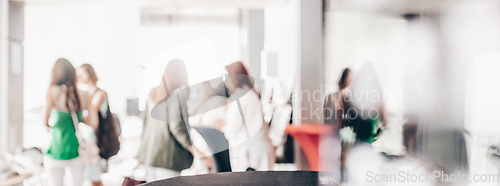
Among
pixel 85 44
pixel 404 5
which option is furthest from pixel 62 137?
pixel 404 5

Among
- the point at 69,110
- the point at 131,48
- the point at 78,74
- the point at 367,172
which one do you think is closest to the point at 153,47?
the point at 131,48

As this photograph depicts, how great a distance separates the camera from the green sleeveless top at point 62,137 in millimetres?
2045

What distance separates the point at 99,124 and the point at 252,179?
2086 millimetres

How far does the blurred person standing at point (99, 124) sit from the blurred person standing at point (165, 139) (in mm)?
646

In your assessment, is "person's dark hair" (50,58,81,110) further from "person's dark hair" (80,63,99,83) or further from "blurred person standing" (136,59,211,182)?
"blurred person standing" (136,59,211,182)

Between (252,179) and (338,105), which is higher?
(338,105)

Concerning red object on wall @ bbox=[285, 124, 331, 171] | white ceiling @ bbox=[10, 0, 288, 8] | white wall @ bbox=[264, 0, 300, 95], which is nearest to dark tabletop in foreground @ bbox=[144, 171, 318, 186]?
red object on wall @ bbox=[285, 124, 331, 171]

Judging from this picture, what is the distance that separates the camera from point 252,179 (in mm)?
523

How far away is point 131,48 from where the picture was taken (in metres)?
2.35

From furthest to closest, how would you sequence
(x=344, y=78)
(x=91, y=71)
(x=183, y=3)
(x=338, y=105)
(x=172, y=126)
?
(x=183, y=3) → (x=91, y=71) → (x=172, y=126) → (x=344, y=78) → (x=338, y=105)

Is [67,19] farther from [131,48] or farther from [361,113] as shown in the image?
[361,113]

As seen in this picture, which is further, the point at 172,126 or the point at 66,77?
the point at 66,77

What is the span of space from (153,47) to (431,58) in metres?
2.31

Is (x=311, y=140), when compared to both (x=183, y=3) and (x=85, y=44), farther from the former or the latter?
(x=85, y=44)
